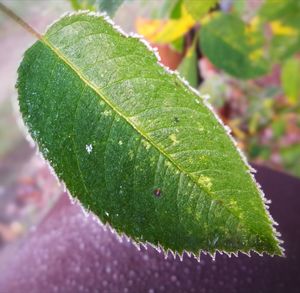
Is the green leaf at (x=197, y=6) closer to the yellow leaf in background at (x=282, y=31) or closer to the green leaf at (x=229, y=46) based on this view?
the green leaf at (x=229, y=46)

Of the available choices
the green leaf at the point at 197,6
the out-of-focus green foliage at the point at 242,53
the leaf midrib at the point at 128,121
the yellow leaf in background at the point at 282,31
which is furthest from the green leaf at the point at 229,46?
the leaf midrib at the point at 128,121

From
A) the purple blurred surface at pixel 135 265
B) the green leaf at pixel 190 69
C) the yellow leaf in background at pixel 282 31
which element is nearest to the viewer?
the purple blurred surface at pixel 135 265

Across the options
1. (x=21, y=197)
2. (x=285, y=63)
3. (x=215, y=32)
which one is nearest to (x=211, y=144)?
(x=215, y=32)

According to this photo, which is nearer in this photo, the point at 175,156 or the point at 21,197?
the point at 175,156

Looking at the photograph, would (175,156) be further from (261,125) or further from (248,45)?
(261,125)

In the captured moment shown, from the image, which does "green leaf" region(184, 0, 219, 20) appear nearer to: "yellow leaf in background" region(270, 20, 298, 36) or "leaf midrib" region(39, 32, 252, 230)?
"leaf midrib" region(39, 32, 252, 230)

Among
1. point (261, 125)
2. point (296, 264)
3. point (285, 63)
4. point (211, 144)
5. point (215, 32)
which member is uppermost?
point (211, 144)
